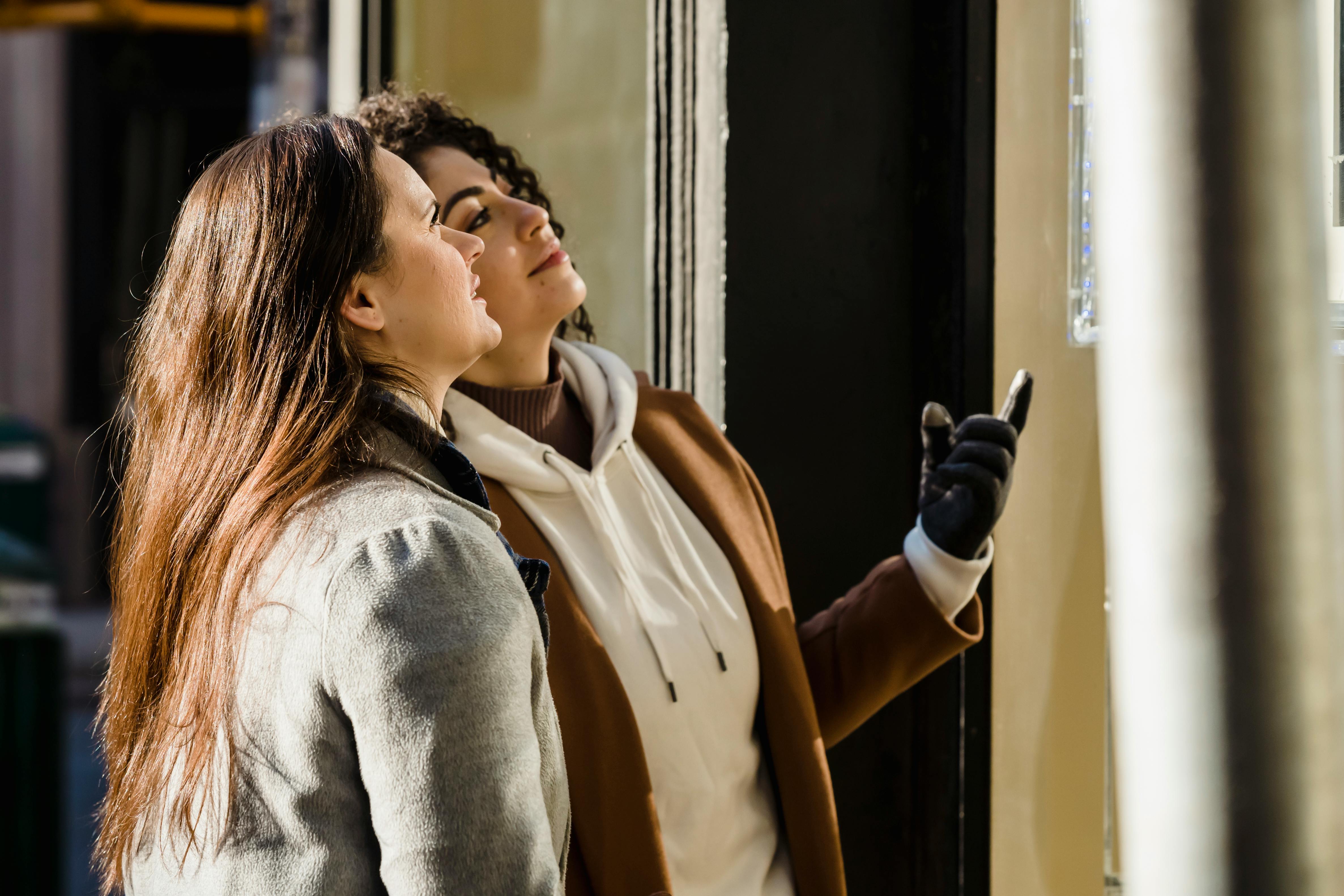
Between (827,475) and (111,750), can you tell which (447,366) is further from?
(827,475)

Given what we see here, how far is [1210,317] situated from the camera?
0.27 metres

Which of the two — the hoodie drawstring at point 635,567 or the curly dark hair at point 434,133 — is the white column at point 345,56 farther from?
the hoodie drawstring at point 635,567

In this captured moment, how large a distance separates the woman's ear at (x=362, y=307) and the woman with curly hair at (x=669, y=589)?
0.37 m

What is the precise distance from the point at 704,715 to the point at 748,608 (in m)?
0.17

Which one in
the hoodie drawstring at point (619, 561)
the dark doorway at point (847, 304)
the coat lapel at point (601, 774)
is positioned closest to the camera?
the coat lapel at point (601, 774)

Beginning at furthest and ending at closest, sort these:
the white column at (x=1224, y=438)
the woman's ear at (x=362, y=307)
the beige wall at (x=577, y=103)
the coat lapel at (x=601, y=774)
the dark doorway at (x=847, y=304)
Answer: the beige wall at (x=577, y=103) → the dark doorway at (x=847, y=304) → the coat lapel at (x=601, y=774) → the woman's ear at (x=362, y=307) → the white column at (x=1224, y=438)

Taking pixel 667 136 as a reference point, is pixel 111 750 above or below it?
below

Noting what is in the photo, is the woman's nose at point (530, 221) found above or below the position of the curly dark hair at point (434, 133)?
below

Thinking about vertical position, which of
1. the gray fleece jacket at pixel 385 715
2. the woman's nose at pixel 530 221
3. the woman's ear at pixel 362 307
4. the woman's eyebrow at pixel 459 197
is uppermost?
the woman's eyebrow at pixel 459 197

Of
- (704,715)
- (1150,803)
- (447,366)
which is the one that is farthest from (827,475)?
(1150,803)

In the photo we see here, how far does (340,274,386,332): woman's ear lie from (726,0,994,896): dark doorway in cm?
93

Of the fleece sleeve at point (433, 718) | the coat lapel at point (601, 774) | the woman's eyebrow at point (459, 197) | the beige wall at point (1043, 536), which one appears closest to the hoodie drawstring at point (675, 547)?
the coat lapel at point (601, 774)

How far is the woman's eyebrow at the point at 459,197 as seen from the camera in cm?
168

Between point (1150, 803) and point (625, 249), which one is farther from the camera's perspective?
point (625, 249)
